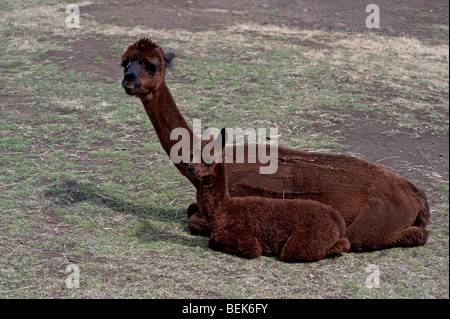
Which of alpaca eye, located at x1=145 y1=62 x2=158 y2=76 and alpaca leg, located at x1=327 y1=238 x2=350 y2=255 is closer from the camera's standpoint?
alpaca leg, located at x1=327 y1=238 x2=350 y2=255

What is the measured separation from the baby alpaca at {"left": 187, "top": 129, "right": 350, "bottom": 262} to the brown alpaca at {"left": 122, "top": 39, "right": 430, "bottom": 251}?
0.75ft

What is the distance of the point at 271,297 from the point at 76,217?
2134 mm

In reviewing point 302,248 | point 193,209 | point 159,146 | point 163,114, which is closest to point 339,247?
point 302,248

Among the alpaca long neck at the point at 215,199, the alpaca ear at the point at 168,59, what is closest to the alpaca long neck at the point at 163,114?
the alpaca ear at the point at 168,59

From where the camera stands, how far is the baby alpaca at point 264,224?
497 cm

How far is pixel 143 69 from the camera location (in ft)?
18.1

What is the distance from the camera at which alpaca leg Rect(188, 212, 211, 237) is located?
5.51 meters

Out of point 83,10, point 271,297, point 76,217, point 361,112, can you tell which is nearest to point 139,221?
point 76,217

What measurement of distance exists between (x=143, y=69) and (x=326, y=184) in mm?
1960

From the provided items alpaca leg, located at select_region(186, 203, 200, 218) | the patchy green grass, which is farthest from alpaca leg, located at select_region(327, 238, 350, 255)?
alpaca leg, located at select_region(186, 203, 200, 218)

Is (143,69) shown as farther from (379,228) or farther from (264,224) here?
(379,228)

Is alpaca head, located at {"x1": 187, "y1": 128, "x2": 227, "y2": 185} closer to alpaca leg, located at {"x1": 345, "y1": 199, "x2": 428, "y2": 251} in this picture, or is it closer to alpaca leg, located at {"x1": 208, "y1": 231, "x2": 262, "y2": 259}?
alpaca leg, located at {"x1": 208, "y1": 231, "x2": 262, "y2": 259}

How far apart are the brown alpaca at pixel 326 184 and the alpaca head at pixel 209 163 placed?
0.67 feet

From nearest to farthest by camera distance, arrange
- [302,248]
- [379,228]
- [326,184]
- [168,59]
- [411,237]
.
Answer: [302,248], [379,228], [411,237], [326,184], [168,59]
